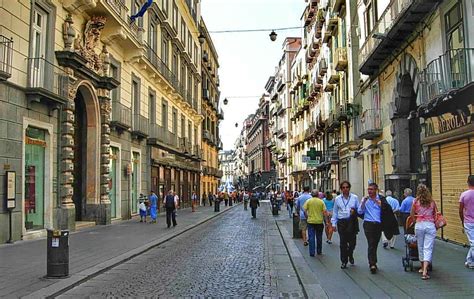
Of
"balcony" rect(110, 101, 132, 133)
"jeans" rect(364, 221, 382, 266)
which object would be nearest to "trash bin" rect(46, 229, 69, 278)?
"jeans" rect(364, 221, 382, 266)

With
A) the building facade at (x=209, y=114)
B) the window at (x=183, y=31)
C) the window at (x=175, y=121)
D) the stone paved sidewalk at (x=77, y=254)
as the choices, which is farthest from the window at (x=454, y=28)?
the building facade at (x=209, y=114)

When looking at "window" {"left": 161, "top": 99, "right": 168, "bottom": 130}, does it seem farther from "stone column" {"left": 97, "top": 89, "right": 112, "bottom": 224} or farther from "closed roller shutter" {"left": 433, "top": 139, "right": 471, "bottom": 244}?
"closed roller shutter" {"left": 433, "top": 139, "right": 471, "bottom": 244}

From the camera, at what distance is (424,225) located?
898 cm

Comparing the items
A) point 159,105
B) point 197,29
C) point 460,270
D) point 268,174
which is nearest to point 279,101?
point 268,174

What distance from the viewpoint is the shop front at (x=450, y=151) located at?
12289 mm

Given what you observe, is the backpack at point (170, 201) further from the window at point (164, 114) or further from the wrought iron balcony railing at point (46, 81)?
the window at point (164, 114)

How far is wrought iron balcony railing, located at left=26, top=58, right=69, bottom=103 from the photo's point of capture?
15367mm

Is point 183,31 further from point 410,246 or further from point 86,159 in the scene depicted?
point 410,246

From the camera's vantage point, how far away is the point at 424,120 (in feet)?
50.8

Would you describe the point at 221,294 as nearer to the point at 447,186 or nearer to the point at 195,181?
the point at 447,186

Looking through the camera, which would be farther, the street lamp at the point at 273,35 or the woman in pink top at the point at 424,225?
the street lamp at the point at 273,35

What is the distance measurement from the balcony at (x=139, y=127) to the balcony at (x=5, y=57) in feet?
41.4

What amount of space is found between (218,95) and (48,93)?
57.7 m

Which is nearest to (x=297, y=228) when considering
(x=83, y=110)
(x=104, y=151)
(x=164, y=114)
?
(x=104, y=151)
